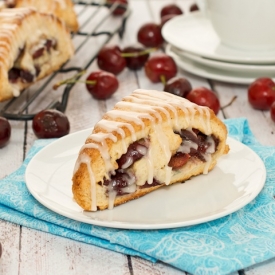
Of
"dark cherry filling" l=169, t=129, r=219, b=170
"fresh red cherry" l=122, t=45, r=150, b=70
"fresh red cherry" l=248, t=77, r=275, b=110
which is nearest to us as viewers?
"dark cherry filling" l=169, t=129, r=219, b=170

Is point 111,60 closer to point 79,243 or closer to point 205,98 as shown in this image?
point 205,98

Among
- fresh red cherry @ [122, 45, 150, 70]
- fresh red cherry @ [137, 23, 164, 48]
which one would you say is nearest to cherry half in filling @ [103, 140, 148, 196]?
fresh red cherry @ [122, 45, 150, 70]

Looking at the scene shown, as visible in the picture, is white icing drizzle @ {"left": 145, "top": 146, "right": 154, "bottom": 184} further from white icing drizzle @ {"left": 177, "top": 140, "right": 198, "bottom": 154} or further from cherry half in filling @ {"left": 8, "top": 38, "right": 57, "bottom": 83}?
cherry half in filling @ {"left": 8, "top": 38, "right": 57, "bottom": 83}

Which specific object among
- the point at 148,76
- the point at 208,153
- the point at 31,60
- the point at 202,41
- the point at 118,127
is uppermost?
the point at 118,127

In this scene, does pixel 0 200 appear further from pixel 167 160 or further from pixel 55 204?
pixel 167 160

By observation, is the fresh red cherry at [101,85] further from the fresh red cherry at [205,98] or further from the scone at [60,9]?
the scone at [60,9]

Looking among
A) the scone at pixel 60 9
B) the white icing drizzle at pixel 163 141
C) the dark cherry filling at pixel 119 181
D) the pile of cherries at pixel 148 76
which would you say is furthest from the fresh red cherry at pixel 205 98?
the scone at pixel 60 9

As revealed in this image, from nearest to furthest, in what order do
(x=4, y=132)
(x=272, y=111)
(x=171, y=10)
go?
1. (x=4, y=132)
2. (x=272, y=111)
3. (x=171, y=10)

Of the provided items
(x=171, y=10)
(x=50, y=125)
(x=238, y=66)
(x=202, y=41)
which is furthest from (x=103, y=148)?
(x=171, y=10)

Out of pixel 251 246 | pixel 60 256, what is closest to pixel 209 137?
pixel 251 246
